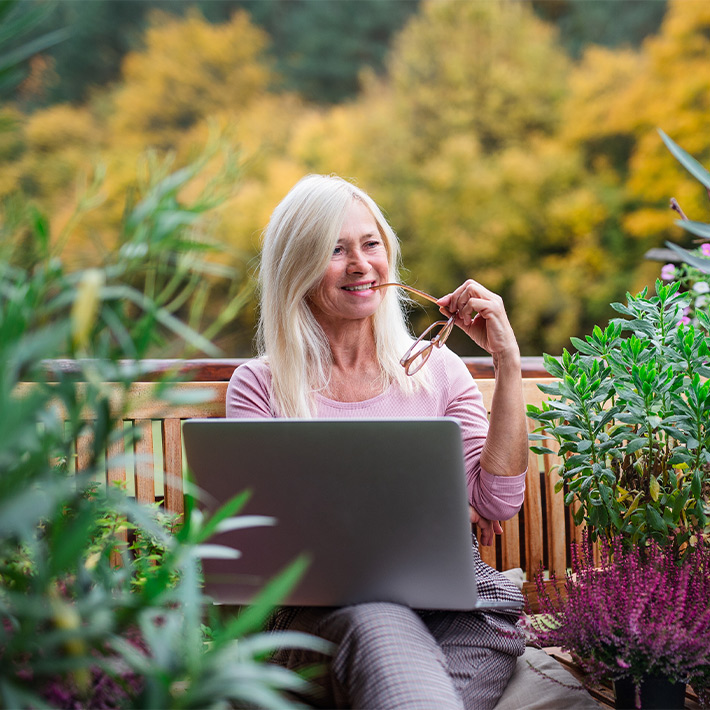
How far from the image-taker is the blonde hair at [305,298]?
168cm

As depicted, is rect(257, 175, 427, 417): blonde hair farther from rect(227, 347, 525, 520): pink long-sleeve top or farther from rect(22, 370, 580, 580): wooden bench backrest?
rect(22, 370, 580, 580): wooden bench backrest

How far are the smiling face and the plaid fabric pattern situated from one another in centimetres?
63

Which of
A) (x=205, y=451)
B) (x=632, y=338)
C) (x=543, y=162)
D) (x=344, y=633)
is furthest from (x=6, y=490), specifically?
(x=543, y=162)

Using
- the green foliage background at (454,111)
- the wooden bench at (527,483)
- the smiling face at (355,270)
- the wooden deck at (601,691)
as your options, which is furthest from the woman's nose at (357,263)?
the green foliage background at (454,111)

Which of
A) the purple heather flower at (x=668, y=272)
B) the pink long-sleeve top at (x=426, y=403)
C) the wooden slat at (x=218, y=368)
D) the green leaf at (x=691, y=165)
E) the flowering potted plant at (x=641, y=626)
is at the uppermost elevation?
the green leaf at (x=691, y=165)

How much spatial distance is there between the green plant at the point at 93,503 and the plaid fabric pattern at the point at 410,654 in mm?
440

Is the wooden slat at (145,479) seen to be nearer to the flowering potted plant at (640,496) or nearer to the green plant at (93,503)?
the flowering potted plant at (640,496)

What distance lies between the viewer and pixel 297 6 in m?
8.19

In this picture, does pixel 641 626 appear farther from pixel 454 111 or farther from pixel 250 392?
pixel 454 111

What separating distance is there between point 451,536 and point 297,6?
8.24 m

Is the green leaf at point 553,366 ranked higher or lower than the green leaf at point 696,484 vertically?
higher

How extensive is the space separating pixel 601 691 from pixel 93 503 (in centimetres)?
108

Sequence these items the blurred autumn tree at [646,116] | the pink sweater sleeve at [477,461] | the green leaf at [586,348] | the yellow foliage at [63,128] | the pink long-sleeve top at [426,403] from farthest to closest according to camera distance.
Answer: the blurred autumn tree at [646,116]
the yellow foliage at [63,128]
the pink long-sleeve top at [426,403]
the pink sweater sleeve at [477,461]
the green leaf at [586,348]

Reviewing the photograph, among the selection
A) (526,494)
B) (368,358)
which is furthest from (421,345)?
(526,494)
